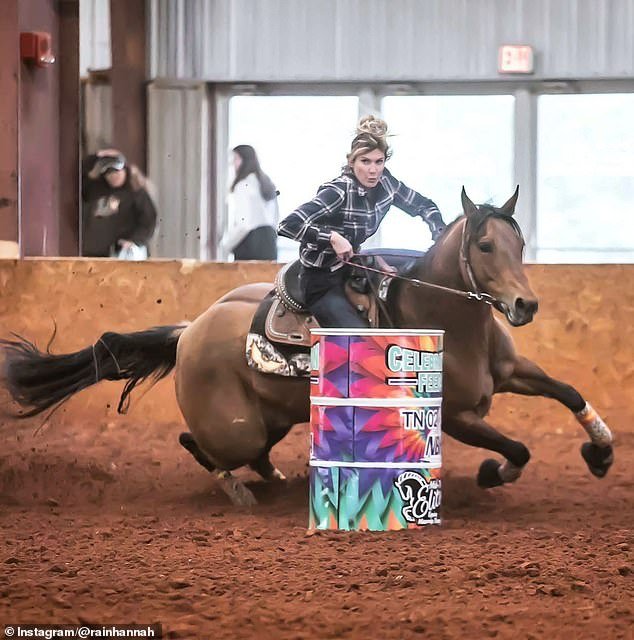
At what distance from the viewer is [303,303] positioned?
20.3ft

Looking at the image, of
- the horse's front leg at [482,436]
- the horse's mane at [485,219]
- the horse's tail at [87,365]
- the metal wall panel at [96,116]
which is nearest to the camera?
the horse's mane at [485,219]

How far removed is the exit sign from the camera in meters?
9.62

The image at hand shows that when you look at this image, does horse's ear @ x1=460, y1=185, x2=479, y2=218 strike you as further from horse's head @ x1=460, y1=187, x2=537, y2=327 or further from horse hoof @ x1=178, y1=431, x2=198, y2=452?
horse hoof @ x1=178, y1=431, x2=198, y2=452

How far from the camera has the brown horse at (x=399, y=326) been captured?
595cm

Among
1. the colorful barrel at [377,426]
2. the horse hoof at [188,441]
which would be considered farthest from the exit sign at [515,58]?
the colorful barrel at [377,426]

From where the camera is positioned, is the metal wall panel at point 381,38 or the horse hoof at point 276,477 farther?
the metal wall panel at point 381,38

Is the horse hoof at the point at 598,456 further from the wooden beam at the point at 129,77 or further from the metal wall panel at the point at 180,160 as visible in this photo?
the wooden beam at the point at 129,77

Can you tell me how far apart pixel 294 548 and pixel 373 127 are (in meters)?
2.22

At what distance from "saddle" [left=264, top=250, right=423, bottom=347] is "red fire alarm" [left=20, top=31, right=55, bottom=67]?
9.23 feet

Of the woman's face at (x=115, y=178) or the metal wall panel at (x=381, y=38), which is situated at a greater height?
the metal wall panel at (x=381, y=38)

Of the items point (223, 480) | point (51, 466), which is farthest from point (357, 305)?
point (51, 466)

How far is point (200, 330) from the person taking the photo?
6492mm

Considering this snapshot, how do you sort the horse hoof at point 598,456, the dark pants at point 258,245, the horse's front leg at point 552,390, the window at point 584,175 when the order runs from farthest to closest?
1. the window at point 584,175
2. the dark pants at point 258,245
3. the horse hoof at point 598,456
4. the horse's front leg at point 552,390

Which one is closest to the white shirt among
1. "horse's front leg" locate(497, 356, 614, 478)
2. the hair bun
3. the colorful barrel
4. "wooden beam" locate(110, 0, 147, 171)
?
"wooden beam" locate(110, 0, 147, 171)
